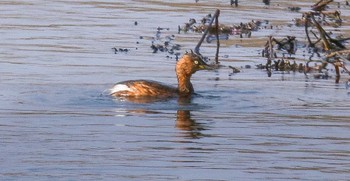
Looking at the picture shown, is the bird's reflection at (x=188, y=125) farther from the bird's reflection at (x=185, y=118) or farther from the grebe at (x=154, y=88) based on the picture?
the grebe at (x=154, y=88)

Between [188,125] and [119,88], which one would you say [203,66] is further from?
[188,125]

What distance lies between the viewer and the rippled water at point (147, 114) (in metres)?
10.0

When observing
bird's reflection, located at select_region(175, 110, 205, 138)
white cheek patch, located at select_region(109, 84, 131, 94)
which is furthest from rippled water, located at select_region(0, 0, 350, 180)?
white cheek patch, located at select_region(109, 84, 131, 94)

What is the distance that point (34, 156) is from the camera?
10250 millimetres

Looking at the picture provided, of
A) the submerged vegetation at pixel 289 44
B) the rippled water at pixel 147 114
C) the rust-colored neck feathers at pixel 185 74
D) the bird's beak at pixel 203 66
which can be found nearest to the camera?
the rippled water at pixel 147 114

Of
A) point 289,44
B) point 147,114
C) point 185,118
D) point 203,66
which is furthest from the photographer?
point 289,44

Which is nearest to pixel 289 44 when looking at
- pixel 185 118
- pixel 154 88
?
pixel 154 88

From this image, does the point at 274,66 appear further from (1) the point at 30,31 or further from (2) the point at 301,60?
(1) the point at 30,31

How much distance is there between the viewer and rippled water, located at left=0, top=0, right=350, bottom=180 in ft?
32.9

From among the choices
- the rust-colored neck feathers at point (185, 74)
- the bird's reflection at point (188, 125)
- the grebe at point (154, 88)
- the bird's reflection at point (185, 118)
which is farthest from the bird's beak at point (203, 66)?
the bird's reflection at point (188, 125)

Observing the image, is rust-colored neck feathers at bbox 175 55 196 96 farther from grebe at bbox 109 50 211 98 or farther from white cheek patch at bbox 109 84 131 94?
white cheek patch at bbox 109 84 131 94

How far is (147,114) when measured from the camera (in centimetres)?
1299

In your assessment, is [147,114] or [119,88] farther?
[119,88]

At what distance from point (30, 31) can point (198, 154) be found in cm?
903
